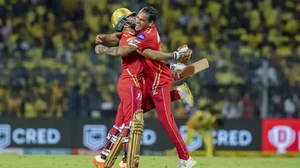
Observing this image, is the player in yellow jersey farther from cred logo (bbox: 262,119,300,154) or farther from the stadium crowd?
cred logo (bbox: 262,119,300,154)

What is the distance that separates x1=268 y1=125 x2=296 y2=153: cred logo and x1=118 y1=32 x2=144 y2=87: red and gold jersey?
8309 millimetres

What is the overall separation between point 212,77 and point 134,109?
798 cm

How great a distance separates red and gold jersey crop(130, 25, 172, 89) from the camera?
38.2 ft

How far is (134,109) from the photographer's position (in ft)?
38.3

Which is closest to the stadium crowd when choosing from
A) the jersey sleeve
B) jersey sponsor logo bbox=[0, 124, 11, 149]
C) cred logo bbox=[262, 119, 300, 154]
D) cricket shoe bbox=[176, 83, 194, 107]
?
cred logo bbox=[262, 119, 300, 154]

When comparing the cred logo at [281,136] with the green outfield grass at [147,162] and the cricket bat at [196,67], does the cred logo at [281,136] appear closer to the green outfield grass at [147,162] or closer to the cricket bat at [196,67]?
the green outfield grass at [147,162]

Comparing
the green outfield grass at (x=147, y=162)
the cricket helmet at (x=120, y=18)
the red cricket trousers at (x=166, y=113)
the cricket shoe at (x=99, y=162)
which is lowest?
the green outfield grass at (x=147, y=162)

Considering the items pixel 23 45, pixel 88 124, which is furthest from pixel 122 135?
pixel 23 45

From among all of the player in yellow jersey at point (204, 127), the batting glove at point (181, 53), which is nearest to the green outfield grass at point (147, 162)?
the batting glove at point (181, 53)

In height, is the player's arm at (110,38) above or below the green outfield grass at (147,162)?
above

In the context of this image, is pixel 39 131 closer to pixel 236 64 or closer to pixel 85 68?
pixel 85 68

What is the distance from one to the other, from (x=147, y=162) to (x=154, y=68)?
93.3 inches

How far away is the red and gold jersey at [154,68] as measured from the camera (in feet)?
38.2

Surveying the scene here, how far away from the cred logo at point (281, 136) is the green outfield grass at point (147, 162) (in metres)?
4.66
